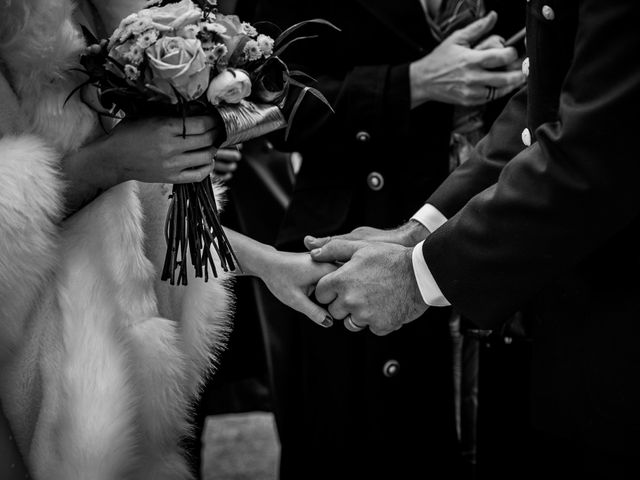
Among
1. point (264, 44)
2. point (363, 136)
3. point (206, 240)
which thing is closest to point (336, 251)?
point (206, 240)

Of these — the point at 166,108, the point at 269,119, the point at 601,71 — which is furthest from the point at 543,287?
the point at 166,108

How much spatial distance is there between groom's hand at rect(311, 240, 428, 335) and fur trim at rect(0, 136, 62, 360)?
0.76 meters

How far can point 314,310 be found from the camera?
Result: 2355 mm

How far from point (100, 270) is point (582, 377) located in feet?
3.59

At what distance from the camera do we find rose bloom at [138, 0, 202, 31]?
1.80m

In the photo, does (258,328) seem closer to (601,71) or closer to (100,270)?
(100,270)

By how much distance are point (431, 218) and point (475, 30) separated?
2.17ft

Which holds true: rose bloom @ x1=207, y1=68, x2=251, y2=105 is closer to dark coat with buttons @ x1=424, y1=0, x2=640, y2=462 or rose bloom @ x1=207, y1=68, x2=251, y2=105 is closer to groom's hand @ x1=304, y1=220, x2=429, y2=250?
dark coat with buttons @ x1=424, y1=0, x2=640, y2=462

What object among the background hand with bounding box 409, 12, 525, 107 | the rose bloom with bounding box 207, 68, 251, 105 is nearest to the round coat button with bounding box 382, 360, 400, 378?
the background hand with bounding box 409, 12, 525, 107

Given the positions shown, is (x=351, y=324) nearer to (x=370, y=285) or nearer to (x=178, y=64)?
(x=370, y=285)

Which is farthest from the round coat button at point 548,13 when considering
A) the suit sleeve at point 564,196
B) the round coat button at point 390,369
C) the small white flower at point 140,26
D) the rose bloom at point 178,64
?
the round coat button at point 390,369

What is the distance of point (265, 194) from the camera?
3.55 metres

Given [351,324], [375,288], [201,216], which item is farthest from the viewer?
[351,324]

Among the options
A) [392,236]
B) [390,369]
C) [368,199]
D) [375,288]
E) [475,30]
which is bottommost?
[390,369]
